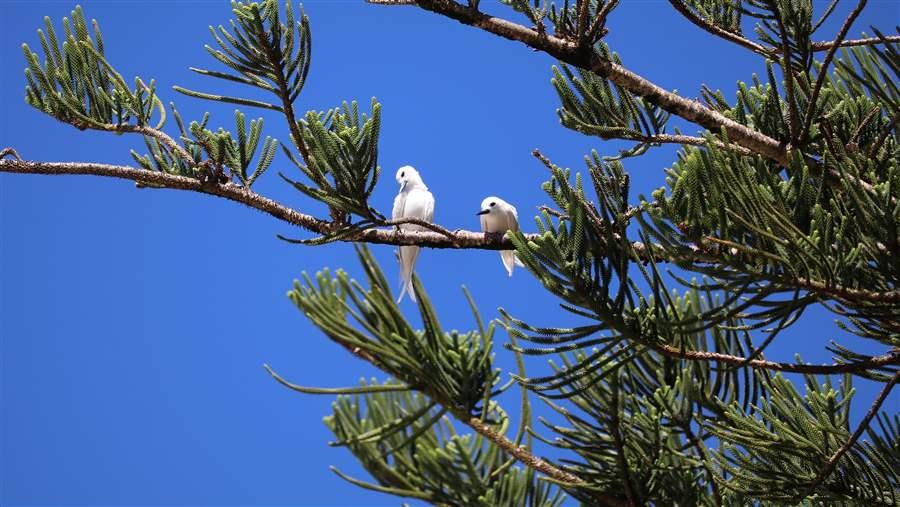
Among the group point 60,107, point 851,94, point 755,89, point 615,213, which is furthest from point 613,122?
point 60,107

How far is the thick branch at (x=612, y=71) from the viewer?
3.24 metres

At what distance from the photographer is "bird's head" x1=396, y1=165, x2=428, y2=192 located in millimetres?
5445

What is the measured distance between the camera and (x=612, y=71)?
333cm

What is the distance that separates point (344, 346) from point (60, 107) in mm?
1484

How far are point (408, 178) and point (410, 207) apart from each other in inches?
13.5

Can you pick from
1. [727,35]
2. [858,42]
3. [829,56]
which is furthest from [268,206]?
[858,42]

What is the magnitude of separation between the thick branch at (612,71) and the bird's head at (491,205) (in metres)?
1.34

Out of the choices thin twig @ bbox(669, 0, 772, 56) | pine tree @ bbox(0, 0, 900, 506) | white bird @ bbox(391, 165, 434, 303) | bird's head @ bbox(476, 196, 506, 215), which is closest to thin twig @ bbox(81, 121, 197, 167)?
pine tree @ bbox(0, 0, 900, 506)

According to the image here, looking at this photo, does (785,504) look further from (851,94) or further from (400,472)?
(851,94)

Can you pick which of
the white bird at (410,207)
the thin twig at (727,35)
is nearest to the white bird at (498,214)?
the white bird at (410,207)

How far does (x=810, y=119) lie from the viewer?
3.24 metres

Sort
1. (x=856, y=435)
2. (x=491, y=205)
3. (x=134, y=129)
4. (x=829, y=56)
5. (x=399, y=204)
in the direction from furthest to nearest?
(x=399, y=204) → (x=491, y=205) → (x=134, y=129) → (x=856, y=435) → (x=829, y=56)

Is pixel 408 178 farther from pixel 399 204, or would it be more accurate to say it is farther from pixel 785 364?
pixel 785 364

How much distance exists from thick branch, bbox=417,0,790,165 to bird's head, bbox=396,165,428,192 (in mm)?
2176
